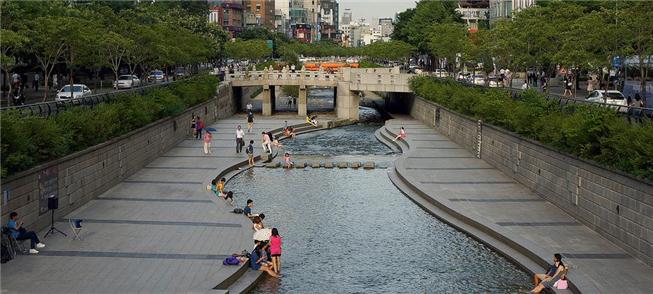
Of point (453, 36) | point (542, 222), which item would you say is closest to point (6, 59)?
point (542, 222)

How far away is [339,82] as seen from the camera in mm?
88438

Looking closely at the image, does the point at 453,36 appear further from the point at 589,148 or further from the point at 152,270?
the point at 152,270

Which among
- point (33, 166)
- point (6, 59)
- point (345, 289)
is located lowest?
point (345, 289)

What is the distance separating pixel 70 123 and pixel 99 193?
4.01 metres

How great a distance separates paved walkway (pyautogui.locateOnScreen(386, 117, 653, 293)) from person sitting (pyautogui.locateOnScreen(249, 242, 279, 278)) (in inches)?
348

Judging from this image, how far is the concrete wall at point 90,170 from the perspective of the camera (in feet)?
87.2

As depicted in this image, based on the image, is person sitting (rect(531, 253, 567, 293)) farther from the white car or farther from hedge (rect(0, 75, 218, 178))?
the white car

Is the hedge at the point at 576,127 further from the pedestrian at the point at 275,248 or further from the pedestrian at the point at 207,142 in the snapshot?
the pedestrian at the point at 207,142

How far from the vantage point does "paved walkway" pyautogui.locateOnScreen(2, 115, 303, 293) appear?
21.5 m

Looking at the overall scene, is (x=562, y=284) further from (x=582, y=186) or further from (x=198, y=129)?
(x=198, y=129)

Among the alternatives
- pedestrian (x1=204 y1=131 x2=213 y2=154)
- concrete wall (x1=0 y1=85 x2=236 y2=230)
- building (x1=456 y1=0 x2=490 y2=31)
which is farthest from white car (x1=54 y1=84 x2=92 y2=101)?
building (x1=456 y1=0 x2=490 y2=31)

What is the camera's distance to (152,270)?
74.8 ft

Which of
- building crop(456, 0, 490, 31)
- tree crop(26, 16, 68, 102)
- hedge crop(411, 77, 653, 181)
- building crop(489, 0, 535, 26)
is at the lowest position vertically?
hedge crop(411, 77, 653, 181)

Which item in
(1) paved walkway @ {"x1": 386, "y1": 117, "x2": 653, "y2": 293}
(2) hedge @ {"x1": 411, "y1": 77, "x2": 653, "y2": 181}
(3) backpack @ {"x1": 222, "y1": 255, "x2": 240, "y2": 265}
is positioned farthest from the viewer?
(2) hedge @ {"x1": 411, "y1": 77, "x2": 653, "y2": 181}
